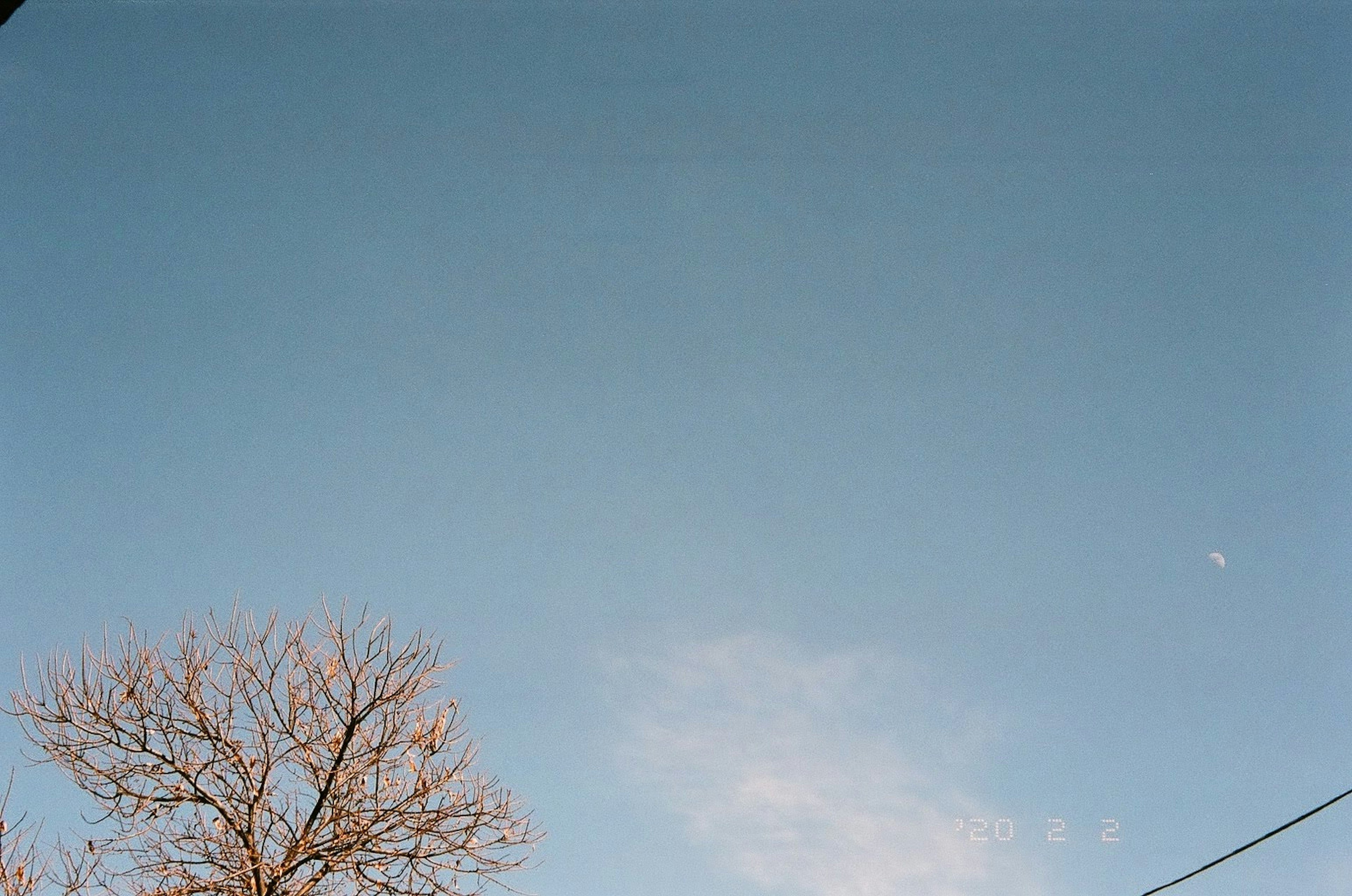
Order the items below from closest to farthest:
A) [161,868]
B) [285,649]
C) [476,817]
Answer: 1. [161,868]
2. [476,817]
3. [285,649]

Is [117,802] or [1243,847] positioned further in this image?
[117,802]

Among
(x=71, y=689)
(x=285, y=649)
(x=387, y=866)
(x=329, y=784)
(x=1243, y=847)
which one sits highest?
(x=285, y=649)

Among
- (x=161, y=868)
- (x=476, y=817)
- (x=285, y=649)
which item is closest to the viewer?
(x=161, y=868)

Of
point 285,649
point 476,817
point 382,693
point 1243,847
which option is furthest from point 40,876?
point 1243,847

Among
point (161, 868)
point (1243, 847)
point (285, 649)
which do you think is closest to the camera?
point (1243, 847)

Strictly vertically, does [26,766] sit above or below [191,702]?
below

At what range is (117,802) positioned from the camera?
27.2ft

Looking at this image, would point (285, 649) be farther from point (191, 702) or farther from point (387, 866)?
point (387, 866)

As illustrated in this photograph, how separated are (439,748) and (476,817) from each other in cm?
77

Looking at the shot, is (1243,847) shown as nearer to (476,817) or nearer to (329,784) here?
(476,817)

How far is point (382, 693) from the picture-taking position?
9.16 m

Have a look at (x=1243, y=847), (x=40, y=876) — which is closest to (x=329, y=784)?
(x=40, y=876)

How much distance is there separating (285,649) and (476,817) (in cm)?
271

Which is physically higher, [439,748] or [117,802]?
[439,748]
